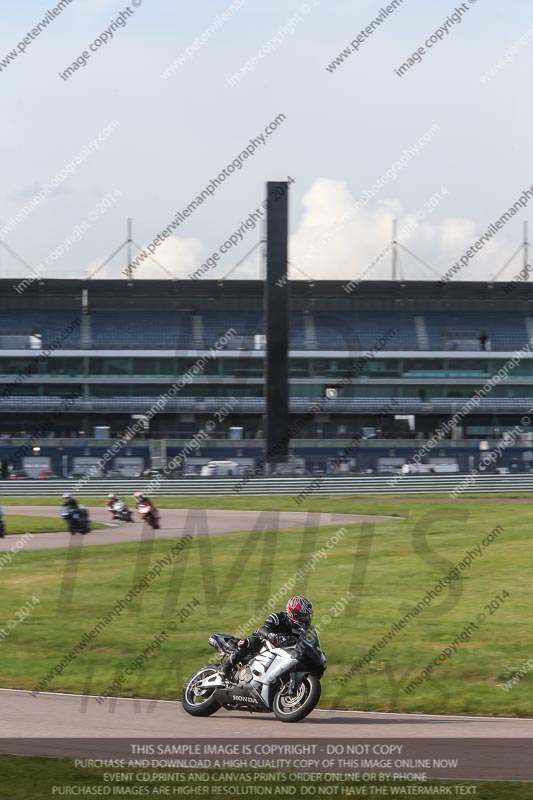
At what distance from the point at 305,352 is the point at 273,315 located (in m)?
18.6

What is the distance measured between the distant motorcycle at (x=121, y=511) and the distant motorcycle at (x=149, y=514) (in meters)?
2.67

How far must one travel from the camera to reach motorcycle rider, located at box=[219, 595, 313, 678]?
10492 millimetres

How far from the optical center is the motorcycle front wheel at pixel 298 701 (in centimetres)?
1015

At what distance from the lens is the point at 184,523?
104 feet

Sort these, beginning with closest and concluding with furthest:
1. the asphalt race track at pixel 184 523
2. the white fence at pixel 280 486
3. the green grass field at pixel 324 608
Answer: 1. the green grass field at pixel 324 608
2. the asphalt race track at pixel 184 523
3. the white fence at pixel 280 486

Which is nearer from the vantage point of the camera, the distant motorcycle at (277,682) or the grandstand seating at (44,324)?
the distant motorcycle at (277,682)

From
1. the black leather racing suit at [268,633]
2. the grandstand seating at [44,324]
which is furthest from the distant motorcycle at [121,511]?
the grandstand seating at [44,324]

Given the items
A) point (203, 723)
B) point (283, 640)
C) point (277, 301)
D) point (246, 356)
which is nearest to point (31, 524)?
point (277, 301)

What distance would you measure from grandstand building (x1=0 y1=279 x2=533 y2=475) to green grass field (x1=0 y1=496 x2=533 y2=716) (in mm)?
37672

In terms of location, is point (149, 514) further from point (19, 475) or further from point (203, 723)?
point (203, 723)

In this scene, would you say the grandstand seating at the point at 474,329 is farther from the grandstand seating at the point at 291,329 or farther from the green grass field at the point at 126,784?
the green grass field at the point at 126,784

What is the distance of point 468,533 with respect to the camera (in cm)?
2745

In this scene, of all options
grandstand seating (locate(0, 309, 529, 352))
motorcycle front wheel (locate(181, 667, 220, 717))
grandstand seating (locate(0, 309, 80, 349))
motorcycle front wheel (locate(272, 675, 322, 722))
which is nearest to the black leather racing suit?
motorcycle front wheel (locate(181, 667, 220, 717))

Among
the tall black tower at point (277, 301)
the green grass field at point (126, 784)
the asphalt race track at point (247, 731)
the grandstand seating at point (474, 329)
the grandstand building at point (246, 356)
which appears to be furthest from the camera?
the grandstand seating at point (474, 329)
